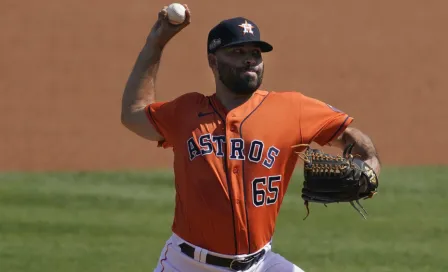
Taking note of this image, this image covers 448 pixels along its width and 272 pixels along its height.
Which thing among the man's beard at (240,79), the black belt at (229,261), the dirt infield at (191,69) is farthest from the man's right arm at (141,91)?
the dirt infield at (191,69)

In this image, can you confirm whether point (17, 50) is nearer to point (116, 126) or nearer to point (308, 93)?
point (116, 126)

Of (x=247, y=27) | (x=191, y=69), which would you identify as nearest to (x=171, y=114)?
(x=247, y=27)

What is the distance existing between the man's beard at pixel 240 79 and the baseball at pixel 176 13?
1.25 feet

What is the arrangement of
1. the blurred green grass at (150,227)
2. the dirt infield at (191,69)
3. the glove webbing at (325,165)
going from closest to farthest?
the glove webbing at (325,165) → the blurred green grass at (150,227) → the dirt infield at (191,69)

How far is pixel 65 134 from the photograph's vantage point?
47.0 feet

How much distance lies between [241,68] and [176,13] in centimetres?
49

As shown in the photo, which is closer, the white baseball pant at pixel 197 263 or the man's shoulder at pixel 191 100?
the white baseball pant at pixel 197 263

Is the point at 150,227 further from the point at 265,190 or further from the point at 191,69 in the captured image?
the point at 191,69

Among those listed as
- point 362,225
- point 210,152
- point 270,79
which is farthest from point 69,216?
point 270,79

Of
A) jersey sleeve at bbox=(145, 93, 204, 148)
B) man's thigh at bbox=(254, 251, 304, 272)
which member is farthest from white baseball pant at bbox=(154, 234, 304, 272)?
jersey sleeve at bbox=(145, 93, 204, 148)

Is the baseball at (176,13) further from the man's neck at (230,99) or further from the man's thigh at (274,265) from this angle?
the man's thigh at (274,265)

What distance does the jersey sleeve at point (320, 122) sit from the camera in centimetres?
459

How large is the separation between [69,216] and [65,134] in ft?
15.8

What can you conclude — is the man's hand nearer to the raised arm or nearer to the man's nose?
the raised arm
